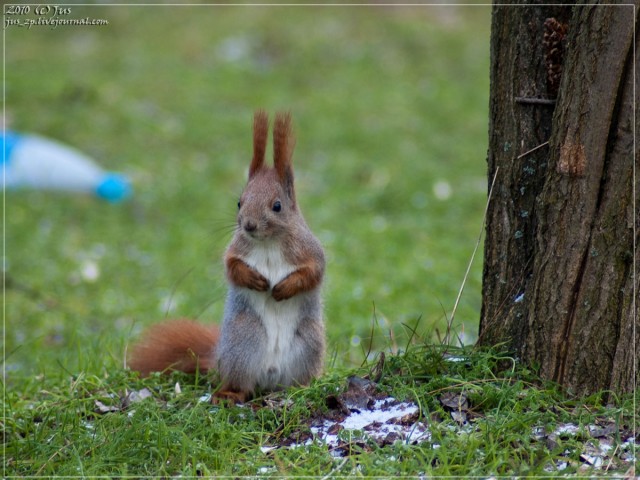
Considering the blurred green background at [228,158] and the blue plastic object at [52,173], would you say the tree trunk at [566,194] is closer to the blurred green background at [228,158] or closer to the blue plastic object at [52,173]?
the blurred green background at [228,158]

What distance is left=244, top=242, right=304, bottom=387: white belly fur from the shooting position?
3.20 meters

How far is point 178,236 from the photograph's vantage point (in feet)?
22.2

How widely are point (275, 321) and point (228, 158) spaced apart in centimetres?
529

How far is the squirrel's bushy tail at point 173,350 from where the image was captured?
349 cm

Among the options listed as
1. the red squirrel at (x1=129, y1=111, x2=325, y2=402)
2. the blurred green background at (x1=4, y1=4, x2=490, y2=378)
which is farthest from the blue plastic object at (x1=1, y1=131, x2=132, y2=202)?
the red squirrel at (x1=129, y1=111, x2=325, y2=402)

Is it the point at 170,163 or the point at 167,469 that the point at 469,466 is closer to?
the point at 167,469

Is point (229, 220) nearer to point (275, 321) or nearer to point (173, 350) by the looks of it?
point (173, 350)

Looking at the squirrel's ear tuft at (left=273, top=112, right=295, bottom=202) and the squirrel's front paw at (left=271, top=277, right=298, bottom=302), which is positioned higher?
the squirrel's ear tuft at (left=273, top=112, right=295, bottom=202)

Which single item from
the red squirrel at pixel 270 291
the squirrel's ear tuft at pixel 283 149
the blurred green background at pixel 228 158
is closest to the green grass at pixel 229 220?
the blurred green background at pixel 228 158

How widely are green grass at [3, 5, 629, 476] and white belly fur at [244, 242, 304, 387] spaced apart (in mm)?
189

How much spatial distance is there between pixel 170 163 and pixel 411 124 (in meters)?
2.60

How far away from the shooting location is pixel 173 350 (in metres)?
3.53

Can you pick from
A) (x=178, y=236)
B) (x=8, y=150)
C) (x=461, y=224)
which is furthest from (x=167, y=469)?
(x=8, y=150)

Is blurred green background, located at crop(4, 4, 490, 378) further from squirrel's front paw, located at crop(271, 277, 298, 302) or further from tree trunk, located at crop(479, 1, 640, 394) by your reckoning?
tree trunk, located at crop(479, 1, 640, 394)
